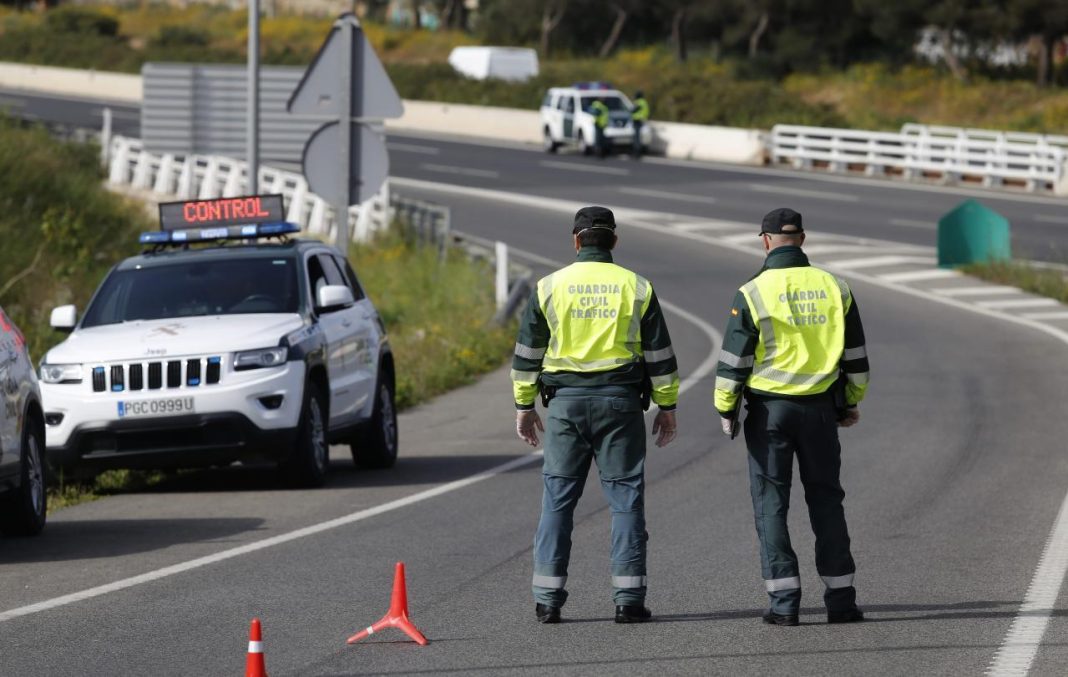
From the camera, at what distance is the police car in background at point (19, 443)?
1043cm

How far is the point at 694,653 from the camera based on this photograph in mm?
7395

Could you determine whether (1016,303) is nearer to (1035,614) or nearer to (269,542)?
(269,542)

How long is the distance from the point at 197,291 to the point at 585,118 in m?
39.4

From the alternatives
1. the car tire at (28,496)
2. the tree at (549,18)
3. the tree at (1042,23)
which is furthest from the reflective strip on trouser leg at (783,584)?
the tree at (549,18)

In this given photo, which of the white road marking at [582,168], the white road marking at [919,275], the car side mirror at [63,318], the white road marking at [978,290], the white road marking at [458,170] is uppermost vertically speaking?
the car side mirror at [63,318]

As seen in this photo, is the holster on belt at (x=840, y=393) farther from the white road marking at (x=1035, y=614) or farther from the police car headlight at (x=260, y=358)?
the police car headlight at (x=260, y=358)

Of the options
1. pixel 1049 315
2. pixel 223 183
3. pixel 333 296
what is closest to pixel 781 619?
pixel 333 296

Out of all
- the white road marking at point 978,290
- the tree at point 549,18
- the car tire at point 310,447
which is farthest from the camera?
the tree at point 549,18

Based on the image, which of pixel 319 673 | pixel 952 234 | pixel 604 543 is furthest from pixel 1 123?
pixel 319 673

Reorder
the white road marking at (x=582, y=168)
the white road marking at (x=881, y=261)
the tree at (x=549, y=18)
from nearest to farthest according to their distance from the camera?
the white road marking at (x=881, y=261) < the white road marking at (x=582, y=168) < the tree at (x=549, y=18)

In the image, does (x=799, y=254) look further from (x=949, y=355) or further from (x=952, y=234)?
(x=952, y=234)

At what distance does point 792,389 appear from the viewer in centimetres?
792

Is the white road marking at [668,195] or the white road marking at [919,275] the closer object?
the white road marking at [919,275]

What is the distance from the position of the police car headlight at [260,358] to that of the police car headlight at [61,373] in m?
1.06
